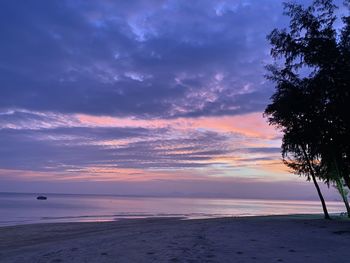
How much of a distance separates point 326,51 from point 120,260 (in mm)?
15823

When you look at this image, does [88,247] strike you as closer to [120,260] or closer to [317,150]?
[120,260]

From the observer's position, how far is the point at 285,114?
2658 centimetres

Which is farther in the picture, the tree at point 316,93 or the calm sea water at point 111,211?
the calm sea water at point 111,211

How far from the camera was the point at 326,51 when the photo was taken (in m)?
22.7

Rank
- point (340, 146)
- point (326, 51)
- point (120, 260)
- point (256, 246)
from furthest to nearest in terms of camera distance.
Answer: point (340, 146), point (326, 51), point (256, 246), point (120, 260)

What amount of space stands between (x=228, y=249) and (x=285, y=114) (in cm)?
1360

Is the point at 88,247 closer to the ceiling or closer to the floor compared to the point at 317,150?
closer to the floor

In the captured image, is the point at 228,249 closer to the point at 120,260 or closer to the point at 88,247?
the point at 120,260

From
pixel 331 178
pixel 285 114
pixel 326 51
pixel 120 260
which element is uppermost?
pixel 326 51

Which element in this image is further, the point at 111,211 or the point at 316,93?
the point at 111,211

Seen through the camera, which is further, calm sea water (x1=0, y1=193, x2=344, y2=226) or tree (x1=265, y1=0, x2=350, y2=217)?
calm sea water (x1=0, y1=193, x2=344, y2=226)

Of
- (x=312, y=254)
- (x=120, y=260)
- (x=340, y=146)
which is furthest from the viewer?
(x=340, y=146)

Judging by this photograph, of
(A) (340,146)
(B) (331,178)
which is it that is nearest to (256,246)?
(A) (340,146)

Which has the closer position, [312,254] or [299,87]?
[312,254]
